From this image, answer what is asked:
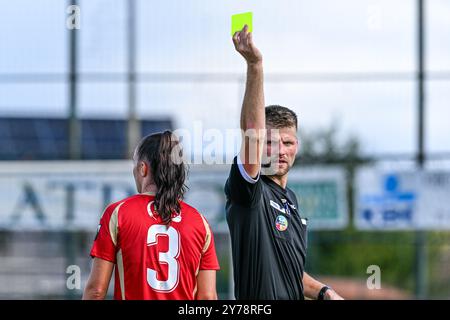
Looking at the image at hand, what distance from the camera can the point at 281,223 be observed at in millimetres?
3365

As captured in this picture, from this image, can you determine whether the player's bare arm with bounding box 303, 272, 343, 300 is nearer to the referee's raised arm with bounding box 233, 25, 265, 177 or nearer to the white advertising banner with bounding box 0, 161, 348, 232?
the referee's raised arm with bounding box 233, 25, 265, 177

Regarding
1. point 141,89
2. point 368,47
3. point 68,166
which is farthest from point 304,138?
point 68,166

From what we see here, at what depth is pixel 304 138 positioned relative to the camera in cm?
1134

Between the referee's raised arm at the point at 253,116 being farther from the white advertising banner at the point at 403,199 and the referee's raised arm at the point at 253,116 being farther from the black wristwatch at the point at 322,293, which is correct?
the white advertising banner at the point at 403,199

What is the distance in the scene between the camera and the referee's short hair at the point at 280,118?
11.3 ft

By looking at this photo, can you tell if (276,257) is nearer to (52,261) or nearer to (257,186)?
(257,186)

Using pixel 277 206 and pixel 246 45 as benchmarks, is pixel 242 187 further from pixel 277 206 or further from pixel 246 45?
pixel 246 45

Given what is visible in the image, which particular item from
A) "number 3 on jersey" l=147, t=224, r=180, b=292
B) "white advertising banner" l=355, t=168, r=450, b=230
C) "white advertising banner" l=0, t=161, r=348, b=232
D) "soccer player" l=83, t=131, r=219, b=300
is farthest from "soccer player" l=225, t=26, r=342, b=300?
"white advertising banner" l=355, t=168, r=450, b=230

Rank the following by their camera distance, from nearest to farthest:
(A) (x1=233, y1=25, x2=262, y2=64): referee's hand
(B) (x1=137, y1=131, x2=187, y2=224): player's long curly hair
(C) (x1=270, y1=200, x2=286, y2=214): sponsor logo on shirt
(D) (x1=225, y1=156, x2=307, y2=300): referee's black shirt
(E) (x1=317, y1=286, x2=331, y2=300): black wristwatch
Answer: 1. (A) (x1=233, y1=25, x2=262, y2=64): referee's hand
2. (B) (x1=137, y1=131, x2=187, y2=224): player's long curly hair
3. (D) (x1=225, y1=156, x2=307, y2=300): referee's black shirt
4. (C) (x1=270, y1=200, x2=286, y2=214): sponsor logo on shirt
5. (E) (x1=317, y1=286, x2=331, y2=300): black wristwatch

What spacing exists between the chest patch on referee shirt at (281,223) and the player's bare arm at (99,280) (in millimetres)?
649

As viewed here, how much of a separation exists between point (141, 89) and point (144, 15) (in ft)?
2.88

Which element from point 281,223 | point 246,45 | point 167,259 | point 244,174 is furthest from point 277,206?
point 246,45

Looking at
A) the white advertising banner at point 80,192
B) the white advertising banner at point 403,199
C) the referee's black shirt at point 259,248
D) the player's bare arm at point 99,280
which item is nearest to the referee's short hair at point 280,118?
the referee's black shirt at point 259,248

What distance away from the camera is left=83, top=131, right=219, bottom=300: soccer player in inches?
119
